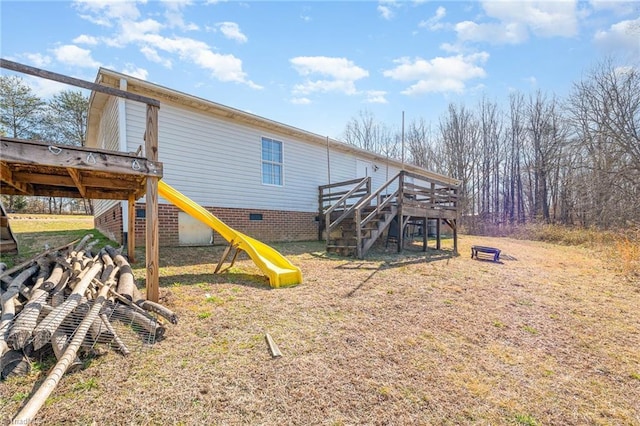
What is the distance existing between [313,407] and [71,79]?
4132mm

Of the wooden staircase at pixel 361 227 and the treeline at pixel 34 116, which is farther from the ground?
the treeline at pixel 34 116

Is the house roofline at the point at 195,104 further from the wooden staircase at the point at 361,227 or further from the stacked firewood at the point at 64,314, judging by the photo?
the stacked firewood at the point at 64,314

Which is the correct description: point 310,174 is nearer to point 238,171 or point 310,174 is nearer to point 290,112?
point 238,171

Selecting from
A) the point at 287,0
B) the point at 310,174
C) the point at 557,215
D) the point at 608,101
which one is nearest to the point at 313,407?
the point at 287,0

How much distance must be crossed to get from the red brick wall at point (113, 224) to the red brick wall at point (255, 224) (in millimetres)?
490

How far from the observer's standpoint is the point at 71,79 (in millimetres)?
3283

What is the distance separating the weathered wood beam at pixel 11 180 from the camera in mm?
3994

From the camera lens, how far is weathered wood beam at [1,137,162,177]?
2.97 meters

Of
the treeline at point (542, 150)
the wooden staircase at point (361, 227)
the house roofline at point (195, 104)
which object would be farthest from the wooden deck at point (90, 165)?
the treeline at point (542, 150)

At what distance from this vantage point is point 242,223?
9.42m

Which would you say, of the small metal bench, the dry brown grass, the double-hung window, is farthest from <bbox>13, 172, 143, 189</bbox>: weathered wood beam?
the small metal bench

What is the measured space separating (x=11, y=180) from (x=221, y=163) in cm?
493

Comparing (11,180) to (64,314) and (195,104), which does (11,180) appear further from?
(195,104)

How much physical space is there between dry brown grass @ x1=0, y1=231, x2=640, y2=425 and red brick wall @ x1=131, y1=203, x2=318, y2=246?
2.96m
